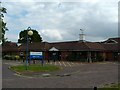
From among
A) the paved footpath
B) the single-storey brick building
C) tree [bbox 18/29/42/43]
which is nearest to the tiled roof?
the single-storey brick building

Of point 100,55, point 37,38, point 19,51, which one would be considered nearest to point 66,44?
point 100,55

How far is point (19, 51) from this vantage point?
6744cm

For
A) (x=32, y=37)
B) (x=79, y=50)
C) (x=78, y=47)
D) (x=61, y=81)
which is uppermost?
(x=32, y=37)

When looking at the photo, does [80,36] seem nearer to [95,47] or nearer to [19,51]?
[95,47]

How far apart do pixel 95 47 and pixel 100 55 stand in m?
2.11

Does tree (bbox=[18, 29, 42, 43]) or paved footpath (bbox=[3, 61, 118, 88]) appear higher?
tree (bbox=[18, 29, 42, 43])

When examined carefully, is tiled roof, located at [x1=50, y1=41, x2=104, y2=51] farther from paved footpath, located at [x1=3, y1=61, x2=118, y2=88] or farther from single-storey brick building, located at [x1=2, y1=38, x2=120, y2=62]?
paved footpath, located at [x1=3, y1=61, x2=118, y2=88]

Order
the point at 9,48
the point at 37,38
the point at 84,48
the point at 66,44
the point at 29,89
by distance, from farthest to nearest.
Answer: the point at 37,38 < the point at 9,48 < the point at 66,44 < the point at 84,48 < the point at 29,89

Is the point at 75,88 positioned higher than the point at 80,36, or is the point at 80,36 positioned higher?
the point at 80,36

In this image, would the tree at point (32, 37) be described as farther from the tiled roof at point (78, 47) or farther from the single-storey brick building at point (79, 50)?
the tiled roof at point (78, 47)

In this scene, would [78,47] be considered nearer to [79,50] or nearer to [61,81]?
[79,50]

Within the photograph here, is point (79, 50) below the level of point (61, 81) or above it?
above

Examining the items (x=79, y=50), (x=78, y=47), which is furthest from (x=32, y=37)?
(x=79, y=50)

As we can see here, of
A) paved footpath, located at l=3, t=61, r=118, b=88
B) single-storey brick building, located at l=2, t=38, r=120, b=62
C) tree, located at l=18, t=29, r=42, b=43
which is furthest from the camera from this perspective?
tree, located at l=18, t=29, r=42, b=43
